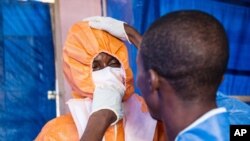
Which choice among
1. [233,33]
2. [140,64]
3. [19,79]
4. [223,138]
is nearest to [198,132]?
[223,138]

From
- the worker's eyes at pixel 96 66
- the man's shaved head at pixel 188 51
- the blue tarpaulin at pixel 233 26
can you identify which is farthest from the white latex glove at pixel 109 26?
the blue tarpaulin at pixel 233 26

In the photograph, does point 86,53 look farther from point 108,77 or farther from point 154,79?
point 154,79

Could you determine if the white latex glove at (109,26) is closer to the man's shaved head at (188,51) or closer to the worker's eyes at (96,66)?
the worker's eyes at (96,66)

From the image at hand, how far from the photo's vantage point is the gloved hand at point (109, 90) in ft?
3.81

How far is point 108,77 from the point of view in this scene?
123 centimetres

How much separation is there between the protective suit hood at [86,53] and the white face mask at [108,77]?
0.02m

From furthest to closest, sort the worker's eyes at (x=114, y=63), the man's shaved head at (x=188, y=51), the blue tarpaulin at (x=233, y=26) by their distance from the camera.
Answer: the blue tarpaulin at (x=233, y=26)
the worker's eyes at (x=114, y=63)
the man's shaved head at (x=188, y=51)

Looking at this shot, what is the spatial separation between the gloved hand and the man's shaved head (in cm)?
41

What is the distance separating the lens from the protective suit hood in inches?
49.0

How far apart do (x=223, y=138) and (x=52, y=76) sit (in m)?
1.35

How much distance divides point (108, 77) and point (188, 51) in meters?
0.54

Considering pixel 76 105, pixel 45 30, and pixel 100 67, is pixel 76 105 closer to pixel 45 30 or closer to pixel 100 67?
pixel 100 67

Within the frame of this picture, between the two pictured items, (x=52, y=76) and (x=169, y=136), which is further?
(x=52, y=76)

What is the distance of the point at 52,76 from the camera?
1961 mm
